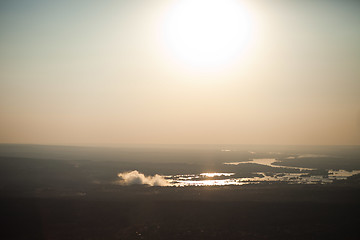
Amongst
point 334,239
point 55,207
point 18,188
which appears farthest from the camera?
point 18,188

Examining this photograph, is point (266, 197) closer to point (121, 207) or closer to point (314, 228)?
point (314, 228)

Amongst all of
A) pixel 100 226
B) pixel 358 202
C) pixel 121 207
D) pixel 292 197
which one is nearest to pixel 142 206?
pixel 121 207

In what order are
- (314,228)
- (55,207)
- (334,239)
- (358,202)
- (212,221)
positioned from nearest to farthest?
→ (334,239), (314,228), (212,221), (55,207), (358,202)

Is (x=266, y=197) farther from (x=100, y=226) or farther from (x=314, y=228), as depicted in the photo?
(x=100, y=226)

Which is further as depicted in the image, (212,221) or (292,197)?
(292,197)

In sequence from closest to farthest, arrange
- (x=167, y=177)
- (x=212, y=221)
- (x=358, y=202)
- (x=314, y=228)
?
(x=314, y=228) < (x=212, y=221) < (x=358, y=202) < (x=167, y=177)

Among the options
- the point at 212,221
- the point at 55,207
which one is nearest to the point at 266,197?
the point at 212,221
